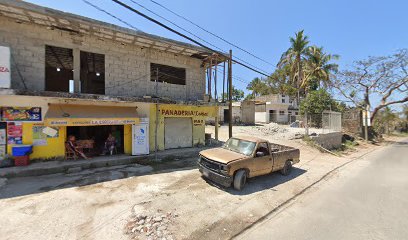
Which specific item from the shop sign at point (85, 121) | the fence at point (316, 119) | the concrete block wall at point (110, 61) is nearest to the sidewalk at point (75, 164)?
the shop sign at point (85, 121)

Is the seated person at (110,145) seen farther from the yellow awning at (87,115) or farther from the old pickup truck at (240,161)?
the old pickup truck at (240,161)

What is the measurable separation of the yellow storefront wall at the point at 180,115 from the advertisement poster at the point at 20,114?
5300 millimetres

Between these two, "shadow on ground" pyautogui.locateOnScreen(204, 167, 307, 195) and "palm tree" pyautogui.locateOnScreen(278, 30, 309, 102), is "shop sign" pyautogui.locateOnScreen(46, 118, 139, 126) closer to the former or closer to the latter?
"shadow on ground" pyautogui.locateOnScreen(204, 167, 307, 195)

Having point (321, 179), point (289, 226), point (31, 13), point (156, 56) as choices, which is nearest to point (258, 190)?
point (289, 226)

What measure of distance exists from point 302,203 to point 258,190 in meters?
1.41

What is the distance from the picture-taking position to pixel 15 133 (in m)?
9.20

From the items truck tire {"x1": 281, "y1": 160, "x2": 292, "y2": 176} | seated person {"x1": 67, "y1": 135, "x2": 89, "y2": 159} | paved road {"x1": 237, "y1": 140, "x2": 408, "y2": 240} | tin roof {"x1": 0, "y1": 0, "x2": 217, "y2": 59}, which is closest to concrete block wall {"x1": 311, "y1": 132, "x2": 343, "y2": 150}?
paved road {"x1": 237, "y1": 140, "x2": 408, "y2": 240}

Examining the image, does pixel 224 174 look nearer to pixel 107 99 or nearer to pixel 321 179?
pixel 321 179

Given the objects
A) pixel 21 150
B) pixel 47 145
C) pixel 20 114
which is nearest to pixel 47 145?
pixel 47 145

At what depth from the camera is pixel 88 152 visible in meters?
11.1

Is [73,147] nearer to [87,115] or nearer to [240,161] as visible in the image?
[87,115]

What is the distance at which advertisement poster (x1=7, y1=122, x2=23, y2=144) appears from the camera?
29.9ft

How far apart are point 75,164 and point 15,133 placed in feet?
9.69

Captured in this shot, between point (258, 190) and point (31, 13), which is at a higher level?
point (31, 13)
